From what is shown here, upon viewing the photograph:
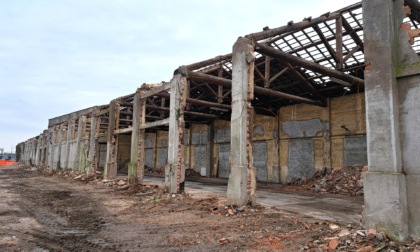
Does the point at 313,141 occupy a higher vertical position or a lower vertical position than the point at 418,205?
higher

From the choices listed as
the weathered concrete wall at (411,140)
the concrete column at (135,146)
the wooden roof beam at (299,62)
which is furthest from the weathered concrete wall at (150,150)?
the weathered concrete wall at (411,140)

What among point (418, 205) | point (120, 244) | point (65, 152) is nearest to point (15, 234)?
point (120, 244)

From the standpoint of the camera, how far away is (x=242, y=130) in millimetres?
8781

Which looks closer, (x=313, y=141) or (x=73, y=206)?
(x=73, y=206)

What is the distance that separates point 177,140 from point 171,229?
18.5ft

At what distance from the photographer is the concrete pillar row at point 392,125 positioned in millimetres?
4754

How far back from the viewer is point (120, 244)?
5422 mm

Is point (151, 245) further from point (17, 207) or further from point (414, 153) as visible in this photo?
point (17, 207)

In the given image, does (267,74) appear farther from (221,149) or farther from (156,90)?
(221,149)

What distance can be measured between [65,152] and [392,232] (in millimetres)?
26206

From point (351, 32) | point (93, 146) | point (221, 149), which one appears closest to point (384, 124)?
point (351, 32)

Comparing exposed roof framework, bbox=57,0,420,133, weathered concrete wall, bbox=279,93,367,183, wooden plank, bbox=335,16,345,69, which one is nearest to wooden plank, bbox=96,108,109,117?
exposed roof framework, bbox=57,0,420,133

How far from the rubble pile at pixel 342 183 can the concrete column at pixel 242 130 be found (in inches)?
263

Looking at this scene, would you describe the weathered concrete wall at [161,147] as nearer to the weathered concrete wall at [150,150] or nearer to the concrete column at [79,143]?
the weathered concrete wall at [150,150]
